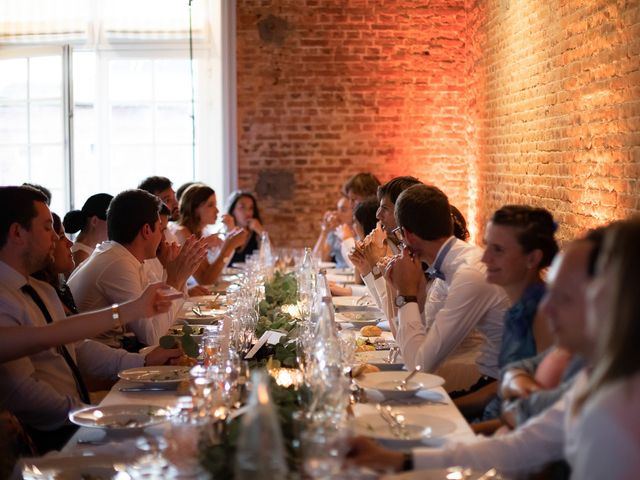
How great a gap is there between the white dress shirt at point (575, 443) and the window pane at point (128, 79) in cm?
810

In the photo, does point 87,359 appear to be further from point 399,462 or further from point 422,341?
point 399,462

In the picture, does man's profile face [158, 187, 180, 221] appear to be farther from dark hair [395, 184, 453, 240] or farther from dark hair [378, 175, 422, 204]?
dark hair [395, 184, 453, 240]

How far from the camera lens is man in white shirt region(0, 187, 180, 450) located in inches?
127

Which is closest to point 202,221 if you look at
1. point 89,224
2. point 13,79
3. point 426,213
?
point 89,224

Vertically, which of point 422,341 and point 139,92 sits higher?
point 139,92

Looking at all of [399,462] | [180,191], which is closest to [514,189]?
[180,191]

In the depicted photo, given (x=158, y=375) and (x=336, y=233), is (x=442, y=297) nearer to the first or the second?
(x=158, y=375)

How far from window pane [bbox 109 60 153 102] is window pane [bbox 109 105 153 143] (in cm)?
11

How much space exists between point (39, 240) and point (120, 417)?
91 centimetres

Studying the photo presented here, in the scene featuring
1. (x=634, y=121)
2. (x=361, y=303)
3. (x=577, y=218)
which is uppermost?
(x=634, y=121)

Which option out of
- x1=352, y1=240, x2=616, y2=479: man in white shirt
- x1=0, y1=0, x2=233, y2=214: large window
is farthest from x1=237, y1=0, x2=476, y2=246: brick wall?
x1=352, y1=240, x2=616, y2=479: man in white shirt

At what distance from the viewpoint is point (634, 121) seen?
4.88m

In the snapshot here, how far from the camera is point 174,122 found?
9781 millimetres

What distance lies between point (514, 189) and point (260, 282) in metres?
2.88
